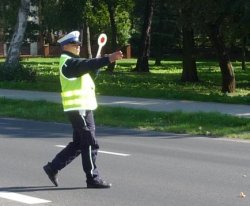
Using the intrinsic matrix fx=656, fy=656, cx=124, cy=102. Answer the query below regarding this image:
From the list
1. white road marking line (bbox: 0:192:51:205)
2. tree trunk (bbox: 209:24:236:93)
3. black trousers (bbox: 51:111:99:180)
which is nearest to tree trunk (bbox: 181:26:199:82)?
tree trunk (bbox: 209:24:236:93)

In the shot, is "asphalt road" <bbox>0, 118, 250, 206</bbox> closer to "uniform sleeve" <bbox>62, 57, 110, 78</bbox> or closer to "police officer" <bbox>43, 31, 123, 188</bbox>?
"police officer" <bbox>43, 31, 123, 188</bbox>

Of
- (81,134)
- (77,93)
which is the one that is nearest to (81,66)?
(77,93)

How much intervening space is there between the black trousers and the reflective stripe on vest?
9cm

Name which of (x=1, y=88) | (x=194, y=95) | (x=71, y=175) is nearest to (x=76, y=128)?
(x=71, y=175)

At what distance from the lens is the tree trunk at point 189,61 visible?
31.8 meters

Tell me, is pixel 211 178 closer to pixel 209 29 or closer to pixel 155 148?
pixel 155 148

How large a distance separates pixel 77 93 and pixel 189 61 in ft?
81.6

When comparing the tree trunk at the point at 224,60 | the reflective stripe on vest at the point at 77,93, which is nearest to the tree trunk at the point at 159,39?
the tree trunk at the point at 224,60

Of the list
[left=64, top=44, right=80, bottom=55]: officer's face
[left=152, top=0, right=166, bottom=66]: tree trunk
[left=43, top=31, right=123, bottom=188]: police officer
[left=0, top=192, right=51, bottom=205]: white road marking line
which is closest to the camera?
[left=0, top=192, right=51, bottom=205]: white road marking line

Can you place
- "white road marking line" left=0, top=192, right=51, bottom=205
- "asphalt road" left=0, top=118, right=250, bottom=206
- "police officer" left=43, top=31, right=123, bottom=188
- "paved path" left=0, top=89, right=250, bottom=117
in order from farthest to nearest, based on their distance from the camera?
"paved path" left=0, top=89, right=250, bottom=117, "police officer" left=43, top=31, right=123, bottom=188, "asphalt road" left=0, top=118, right=250, bottom=206, "white road marking line" left=0, top=192, right=51, bottom=205

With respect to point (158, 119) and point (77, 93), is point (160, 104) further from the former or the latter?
point (77, 93)

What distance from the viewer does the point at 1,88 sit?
87.7 ft

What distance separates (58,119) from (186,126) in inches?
145

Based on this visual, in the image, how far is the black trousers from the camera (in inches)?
313
